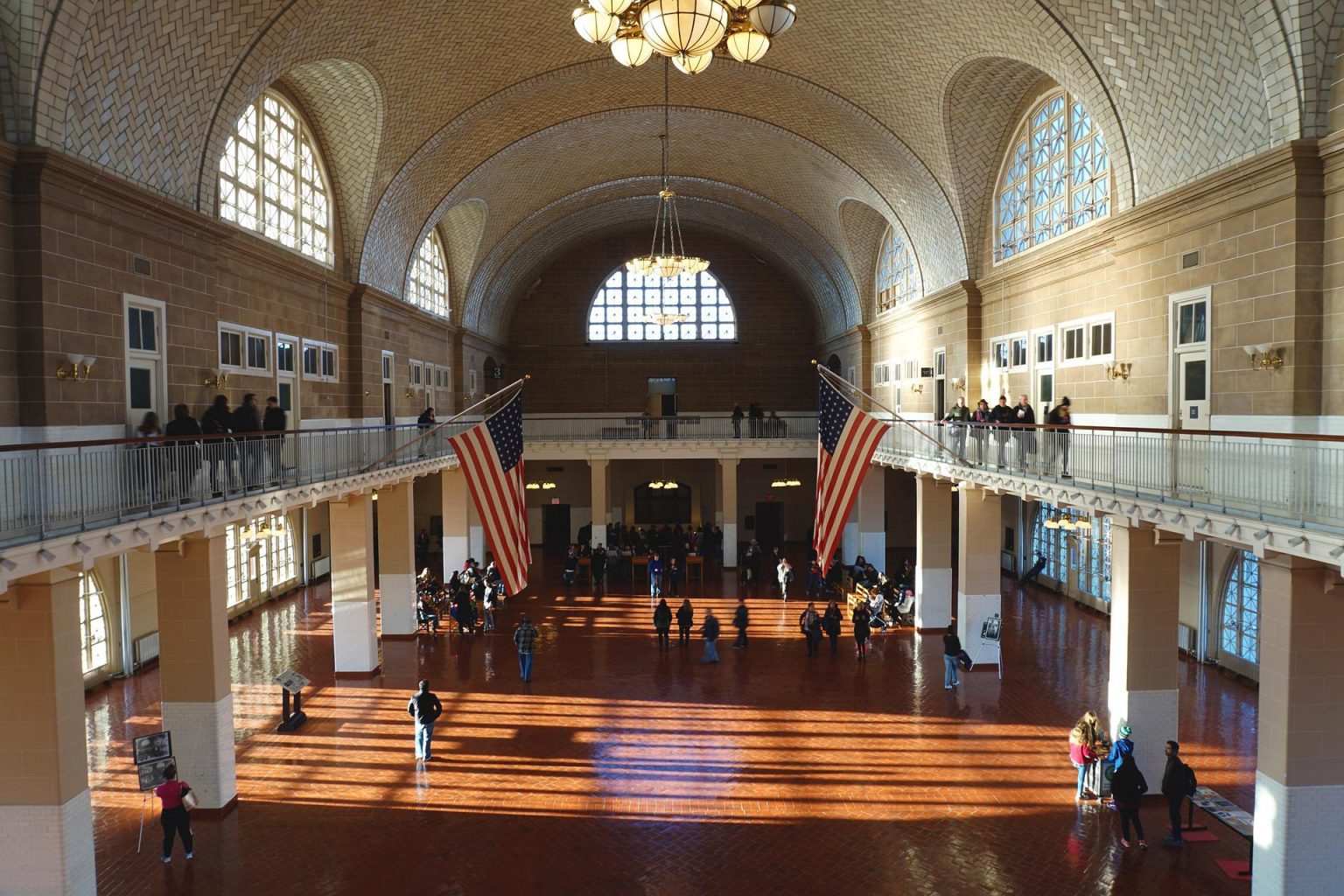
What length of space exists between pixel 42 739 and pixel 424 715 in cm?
463

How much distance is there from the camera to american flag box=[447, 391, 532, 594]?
11906mm

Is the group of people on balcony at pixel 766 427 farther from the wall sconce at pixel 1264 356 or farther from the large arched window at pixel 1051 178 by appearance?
the wall sconce at pixel 1264 356

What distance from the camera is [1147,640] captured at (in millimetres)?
11055

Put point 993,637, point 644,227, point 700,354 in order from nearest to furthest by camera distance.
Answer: point 993,637, point 644,227, point 700,354

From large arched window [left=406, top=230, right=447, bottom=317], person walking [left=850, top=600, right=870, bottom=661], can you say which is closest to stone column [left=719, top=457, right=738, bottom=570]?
large arched window [left=406, top=230, right=447, bottom=317]

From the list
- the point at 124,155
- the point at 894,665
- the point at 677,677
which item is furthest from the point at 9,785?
the point at 894,665

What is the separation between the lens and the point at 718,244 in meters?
36.6

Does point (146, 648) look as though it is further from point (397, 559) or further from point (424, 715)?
point (424, 715)

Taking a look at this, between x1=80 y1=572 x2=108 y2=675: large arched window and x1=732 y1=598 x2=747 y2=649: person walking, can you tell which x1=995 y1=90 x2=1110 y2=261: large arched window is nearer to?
x1=732 y1=598 x2=747 y2=649: person walking

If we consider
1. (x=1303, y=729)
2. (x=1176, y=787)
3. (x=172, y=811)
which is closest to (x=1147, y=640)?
(x=1176, y=787)

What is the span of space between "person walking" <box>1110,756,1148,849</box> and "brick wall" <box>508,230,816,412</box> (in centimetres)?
2754

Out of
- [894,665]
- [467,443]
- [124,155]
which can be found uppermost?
[124,155]

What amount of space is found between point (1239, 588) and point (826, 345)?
21400mm

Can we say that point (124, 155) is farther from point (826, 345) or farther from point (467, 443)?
point (826, 345)
